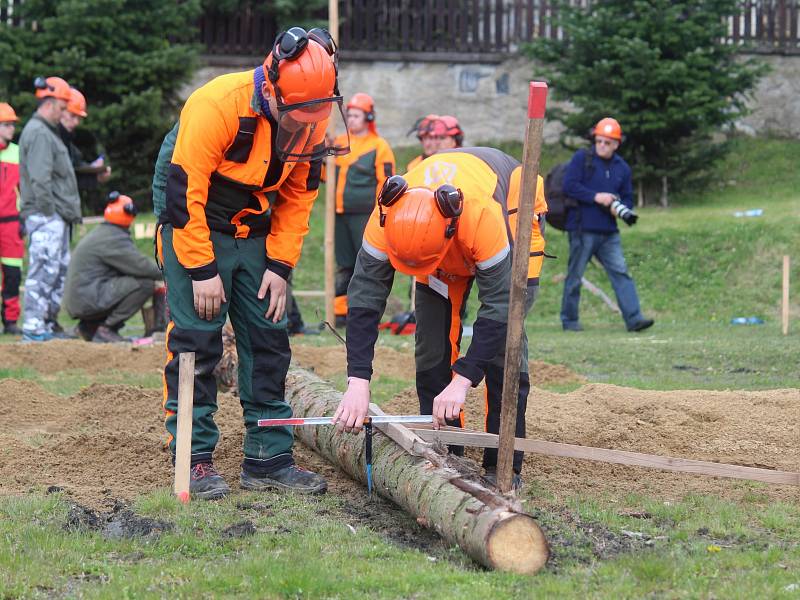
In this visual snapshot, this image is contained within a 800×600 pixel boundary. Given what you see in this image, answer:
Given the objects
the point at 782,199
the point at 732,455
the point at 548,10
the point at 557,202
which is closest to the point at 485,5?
the point at 548,10

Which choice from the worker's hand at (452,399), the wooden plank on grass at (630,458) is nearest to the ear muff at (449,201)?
the worker's hand at (452,399)

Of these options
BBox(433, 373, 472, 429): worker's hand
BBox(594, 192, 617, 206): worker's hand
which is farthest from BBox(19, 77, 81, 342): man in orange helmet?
BBox(433, 373, 472, 429): worker's hand

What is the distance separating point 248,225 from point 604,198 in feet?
25.1

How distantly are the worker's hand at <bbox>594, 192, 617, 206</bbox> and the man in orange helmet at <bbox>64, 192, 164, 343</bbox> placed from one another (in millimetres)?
4820

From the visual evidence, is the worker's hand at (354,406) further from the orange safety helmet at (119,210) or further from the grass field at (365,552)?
the orange safety helmet at (119,210)

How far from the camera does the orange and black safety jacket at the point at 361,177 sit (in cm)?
1256

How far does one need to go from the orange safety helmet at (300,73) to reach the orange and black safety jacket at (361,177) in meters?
7.40

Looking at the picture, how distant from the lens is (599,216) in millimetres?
12742

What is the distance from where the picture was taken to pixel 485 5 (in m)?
22.0

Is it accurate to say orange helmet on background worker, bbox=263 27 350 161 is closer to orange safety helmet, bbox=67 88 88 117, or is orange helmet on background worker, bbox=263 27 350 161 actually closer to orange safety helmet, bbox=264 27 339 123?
orange safety helmet, bbox=264 27 339 123

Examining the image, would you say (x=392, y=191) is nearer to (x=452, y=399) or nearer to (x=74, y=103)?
(x=452, y=399)

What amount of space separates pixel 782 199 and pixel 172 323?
15439 mm

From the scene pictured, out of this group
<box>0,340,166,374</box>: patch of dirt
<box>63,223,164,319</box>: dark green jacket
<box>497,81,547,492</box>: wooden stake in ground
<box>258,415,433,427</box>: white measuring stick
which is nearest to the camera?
<box>497,81,547,492</box>: wooden stake in ground

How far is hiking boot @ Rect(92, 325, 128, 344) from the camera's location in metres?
11.6
